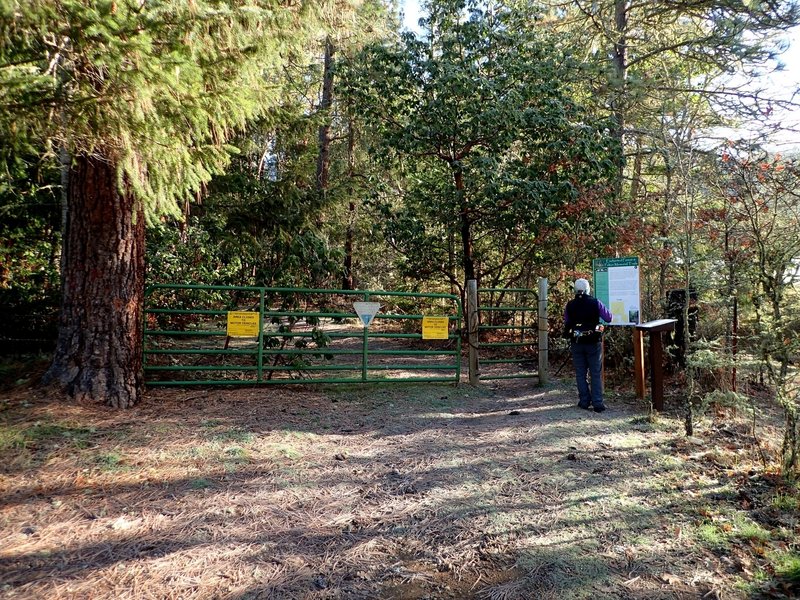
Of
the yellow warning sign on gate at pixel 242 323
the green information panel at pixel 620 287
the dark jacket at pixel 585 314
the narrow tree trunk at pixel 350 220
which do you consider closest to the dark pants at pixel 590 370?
the dark jacket at pixel 585 314

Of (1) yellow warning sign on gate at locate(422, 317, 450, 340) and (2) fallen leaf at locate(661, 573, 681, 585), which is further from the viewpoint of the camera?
(1) yellow warning sign on gate at locate(422, 317, 450, 340)

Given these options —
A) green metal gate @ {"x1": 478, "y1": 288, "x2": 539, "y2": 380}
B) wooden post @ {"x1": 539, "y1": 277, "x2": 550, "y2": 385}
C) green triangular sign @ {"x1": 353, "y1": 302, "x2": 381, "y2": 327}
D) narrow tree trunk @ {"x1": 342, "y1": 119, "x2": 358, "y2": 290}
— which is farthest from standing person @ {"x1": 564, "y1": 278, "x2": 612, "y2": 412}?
narrow tree trunk @ {"x1": 342, "y1": 119, "x2": 358, "y2": 290}

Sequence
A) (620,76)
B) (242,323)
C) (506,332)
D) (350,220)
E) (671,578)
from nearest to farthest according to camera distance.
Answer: (671,578)
(242,323)
(620,76)
(506,332)
(350,220)

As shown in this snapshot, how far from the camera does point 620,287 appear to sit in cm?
764

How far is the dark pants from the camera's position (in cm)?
696

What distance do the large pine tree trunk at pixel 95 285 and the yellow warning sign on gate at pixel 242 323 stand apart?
4.82 ft

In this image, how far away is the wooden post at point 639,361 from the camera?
7.47 metres

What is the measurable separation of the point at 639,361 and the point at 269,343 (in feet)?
17.8

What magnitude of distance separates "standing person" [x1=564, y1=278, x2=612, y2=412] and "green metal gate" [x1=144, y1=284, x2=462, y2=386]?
1848 millimetres

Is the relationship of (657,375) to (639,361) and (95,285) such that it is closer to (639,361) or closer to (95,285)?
(639,361)

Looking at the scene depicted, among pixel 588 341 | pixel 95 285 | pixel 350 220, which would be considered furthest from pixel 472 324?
pixel 350 220

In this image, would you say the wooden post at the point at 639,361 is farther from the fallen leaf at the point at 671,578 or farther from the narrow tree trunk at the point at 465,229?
the fallen leaf at the point at 671,578

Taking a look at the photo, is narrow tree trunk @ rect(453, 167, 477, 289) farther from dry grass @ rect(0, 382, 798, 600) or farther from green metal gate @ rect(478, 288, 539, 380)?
dry grass @ rect(0, 382, 798, 600)

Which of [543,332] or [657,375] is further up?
[543,332]
